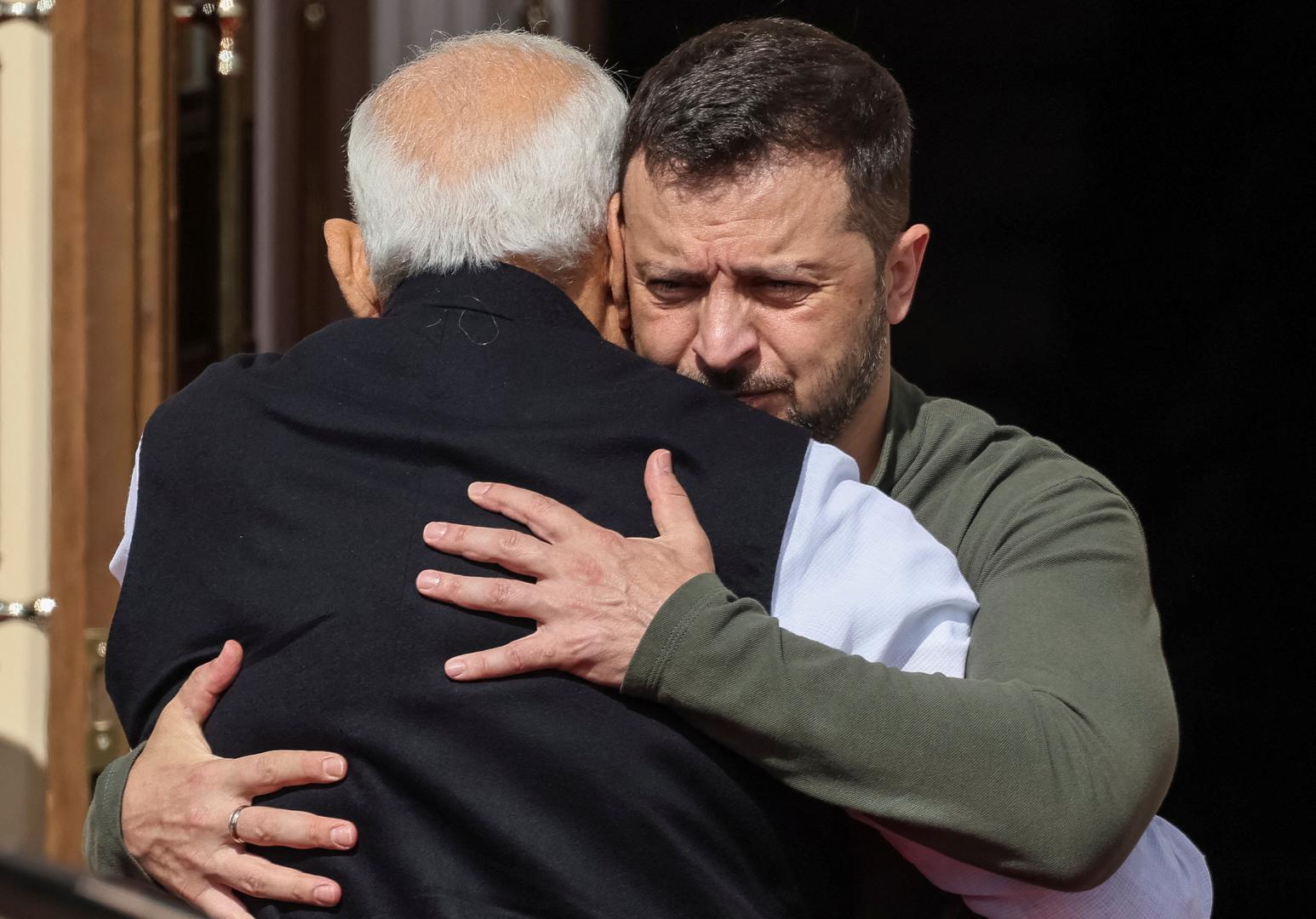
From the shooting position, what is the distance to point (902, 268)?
2.11 metres

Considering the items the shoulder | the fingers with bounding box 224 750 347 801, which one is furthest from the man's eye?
the fingers with bounding box 224 750 347 801

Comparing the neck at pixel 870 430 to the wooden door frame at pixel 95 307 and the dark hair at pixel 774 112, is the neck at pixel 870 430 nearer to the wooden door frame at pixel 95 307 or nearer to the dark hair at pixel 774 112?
the dark hair at pixel 774 112

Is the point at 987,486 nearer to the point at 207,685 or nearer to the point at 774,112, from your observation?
the point at 774,112

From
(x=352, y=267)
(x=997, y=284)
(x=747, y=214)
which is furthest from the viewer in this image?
(x=997, y=284)

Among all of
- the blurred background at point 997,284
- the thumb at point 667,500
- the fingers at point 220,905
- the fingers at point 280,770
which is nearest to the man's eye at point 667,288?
the thumb at point 667,500

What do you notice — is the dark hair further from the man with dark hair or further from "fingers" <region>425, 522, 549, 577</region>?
"fingers" <region>425, 522, 549, 577</region>

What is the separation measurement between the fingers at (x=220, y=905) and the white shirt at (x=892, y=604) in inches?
14.7

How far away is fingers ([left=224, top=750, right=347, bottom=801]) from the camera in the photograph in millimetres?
1440

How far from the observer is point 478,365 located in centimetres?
149

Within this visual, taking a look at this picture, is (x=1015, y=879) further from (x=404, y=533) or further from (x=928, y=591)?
(x=404, y=533)

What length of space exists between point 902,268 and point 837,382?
0.23 meters

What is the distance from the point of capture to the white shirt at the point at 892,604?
58.4 inches

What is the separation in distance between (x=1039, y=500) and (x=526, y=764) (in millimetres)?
742

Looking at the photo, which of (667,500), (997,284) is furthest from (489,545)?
(997,284)
